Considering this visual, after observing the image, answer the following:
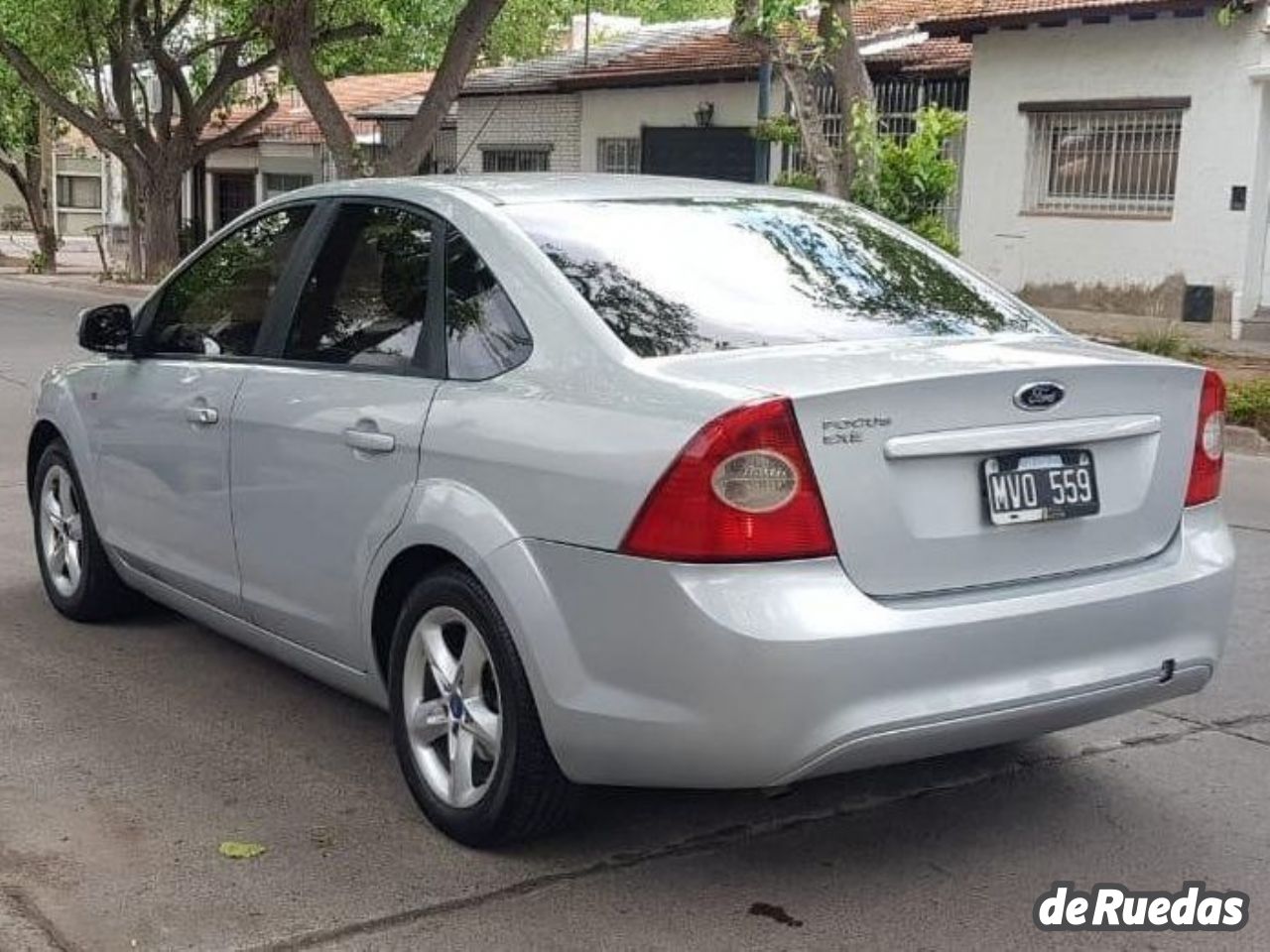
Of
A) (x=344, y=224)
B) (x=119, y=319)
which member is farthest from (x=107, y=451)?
(x=344, y=224)

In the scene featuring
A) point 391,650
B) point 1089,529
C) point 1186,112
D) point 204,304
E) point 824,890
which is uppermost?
point 1186,112

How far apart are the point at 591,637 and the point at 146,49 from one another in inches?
1101

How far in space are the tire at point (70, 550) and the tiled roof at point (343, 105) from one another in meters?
28.2

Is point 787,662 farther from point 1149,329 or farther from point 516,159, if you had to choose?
Answer: point 516,159

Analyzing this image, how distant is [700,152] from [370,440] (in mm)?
21208

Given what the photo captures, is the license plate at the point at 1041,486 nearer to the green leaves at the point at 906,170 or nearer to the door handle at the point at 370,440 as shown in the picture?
the door handle at the point at 370,440

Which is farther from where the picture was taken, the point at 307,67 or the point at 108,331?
the point at 307,67

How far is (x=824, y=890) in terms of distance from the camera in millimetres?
3844

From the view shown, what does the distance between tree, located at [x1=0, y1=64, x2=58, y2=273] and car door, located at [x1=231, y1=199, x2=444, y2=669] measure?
31510mm

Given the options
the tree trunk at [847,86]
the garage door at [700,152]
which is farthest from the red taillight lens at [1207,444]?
the garage door at [700,152]

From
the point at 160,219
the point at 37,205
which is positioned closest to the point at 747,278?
the point at 160,219

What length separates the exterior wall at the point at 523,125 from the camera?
1085 inches

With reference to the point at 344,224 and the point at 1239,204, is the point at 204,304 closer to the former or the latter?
the point at 344,224

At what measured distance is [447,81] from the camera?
21594 millimetres
